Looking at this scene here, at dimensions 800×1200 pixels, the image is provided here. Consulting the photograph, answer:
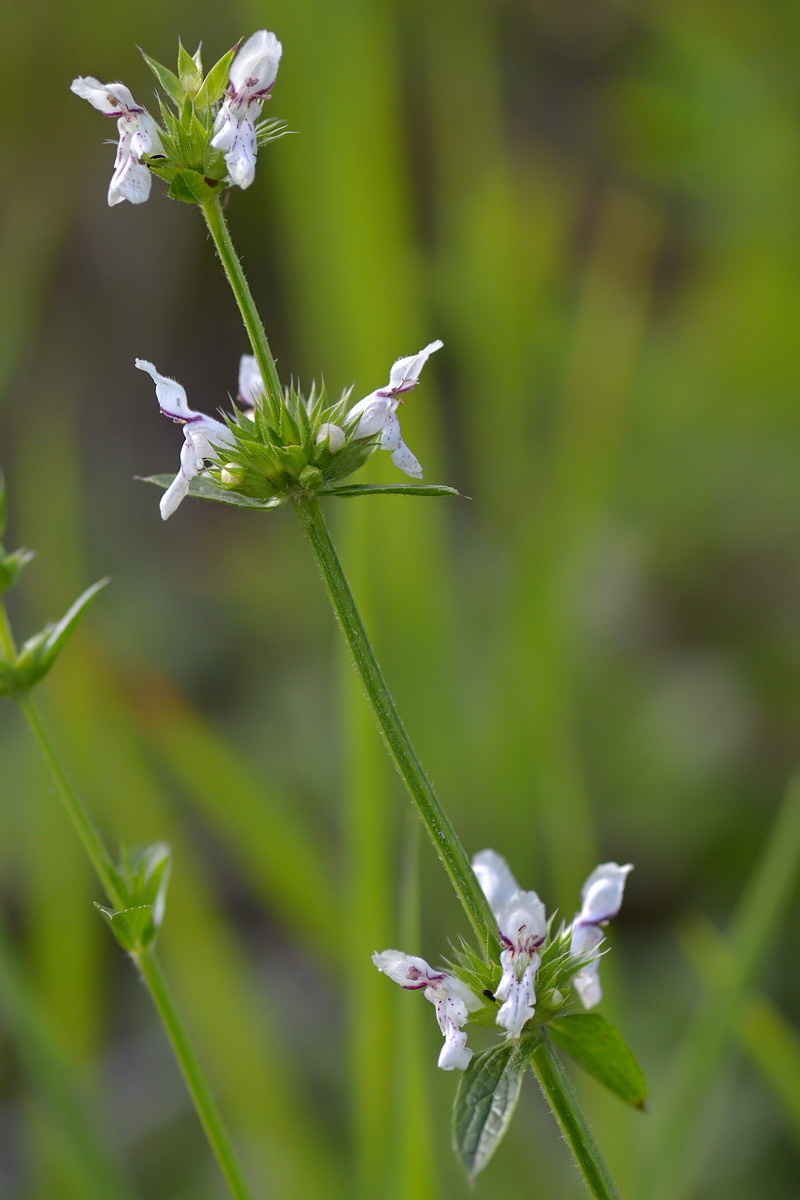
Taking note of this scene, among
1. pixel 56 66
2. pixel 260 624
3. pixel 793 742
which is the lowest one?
pixel 793 742

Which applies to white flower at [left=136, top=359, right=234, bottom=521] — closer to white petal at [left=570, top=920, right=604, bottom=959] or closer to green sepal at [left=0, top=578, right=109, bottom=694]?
green sepal at [left=0, top=578, right=109, bottom=694]

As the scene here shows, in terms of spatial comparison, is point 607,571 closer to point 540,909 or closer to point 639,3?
point 639,3

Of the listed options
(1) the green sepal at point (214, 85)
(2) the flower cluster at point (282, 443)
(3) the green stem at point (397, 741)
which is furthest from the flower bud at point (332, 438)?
(1) the green sepal at point (214, 85)

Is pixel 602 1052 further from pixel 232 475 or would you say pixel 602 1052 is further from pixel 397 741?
pixel 232 475

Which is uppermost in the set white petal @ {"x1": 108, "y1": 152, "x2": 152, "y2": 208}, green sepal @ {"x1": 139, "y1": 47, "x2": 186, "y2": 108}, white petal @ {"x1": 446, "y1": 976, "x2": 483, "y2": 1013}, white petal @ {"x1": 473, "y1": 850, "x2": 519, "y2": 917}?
green sepal @ {"x1": 139, "y1": 47, "x2": 186, "y2": 108}

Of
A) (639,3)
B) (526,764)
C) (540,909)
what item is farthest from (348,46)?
(540,909)

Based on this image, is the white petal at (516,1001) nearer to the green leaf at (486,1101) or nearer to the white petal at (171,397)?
the green leaf at (486,1101)

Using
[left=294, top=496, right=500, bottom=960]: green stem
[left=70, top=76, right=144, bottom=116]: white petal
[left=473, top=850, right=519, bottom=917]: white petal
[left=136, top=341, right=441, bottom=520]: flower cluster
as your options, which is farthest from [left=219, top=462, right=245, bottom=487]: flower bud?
[left=473, top=850, right=519, bottom=917]: white petal
